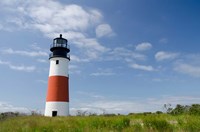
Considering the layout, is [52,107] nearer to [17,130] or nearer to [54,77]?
[54,77]

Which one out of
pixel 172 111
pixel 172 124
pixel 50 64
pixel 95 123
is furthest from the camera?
pixel 50 64

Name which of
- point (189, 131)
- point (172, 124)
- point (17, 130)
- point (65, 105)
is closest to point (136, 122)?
point (172, 124)

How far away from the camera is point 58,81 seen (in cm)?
2400

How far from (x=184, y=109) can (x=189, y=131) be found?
675cm

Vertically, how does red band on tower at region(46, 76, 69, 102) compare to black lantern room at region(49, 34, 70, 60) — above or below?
below

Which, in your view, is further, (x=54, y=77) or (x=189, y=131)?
(x=54, y=77)

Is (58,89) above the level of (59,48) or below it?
below

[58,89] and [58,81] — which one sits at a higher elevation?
[58,81]

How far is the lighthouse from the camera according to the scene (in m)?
23.5

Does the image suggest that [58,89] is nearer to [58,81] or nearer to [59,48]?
[58,81]

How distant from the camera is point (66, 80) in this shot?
24.7m

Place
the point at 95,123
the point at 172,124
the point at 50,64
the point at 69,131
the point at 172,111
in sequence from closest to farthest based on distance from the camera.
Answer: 1. the point at 69,131
2. the point at 172,124
3. the point at 95,123
4. the point at 172,111
5. the point at 50,64

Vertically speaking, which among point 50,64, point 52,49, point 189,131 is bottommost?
point 189,131

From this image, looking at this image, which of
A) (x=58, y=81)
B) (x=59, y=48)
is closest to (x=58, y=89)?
(x=58, y=81)
